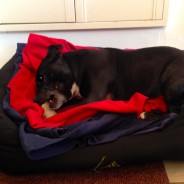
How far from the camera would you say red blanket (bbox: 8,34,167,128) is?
1.46 m

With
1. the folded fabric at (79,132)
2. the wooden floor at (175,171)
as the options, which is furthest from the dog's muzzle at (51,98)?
the wooden floor at (175,171)

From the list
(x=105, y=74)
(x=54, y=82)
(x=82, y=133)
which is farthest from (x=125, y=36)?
(x=82, y=133)

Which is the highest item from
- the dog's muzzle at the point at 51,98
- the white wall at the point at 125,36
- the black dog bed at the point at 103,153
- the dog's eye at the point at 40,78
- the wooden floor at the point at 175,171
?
the white wall at the point at 125,36

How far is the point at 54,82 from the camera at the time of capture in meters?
1.65

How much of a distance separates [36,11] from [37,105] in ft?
2.93

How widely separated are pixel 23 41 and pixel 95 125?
48.8 inches

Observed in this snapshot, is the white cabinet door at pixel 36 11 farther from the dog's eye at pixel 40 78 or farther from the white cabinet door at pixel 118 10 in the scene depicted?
the dog's eye at pixel 40 78

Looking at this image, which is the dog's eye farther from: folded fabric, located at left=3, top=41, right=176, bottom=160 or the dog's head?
folded fabric, located at left=3, top=41, right=176, bottom=160

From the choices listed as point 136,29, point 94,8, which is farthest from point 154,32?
point 94,8

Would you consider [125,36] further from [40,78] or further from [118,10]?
[40,78]

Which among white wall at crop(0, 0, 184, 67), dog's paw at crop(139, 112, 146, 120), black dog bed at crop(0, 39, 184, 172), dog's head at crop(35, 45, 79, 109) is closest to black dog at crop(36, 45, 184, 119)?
dog's head at crop(35, 45, 79, 109)

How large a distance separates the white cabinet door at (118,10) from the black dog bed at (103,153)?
43.5 inches

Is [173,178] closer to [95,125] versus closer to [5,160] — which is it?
[95,125]

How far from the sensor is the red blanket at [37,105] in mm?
1456
